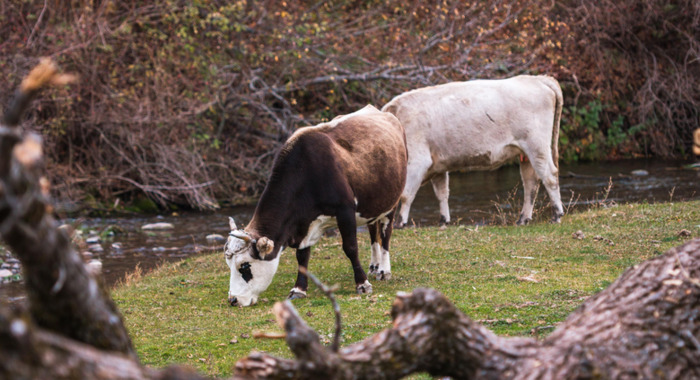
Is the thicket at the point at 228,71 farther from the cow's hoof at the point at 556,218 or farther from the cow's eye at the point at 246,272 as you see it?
the cow's eye at the point at 246,272

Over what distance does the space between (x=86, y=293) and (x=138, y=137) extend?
16.6m

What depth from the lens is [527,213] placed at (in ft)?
45.0

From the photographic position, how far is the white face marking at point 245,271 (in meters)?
8.20

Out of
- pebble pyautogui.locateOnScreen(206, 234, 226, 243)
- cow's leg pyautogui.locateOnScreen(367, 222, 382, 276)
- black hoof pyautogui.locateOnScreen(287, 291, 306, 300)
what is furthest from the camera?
pebble pyautogui.locateOnScreen(206, 234, 226, 243)

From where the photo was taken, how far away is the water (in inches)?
556

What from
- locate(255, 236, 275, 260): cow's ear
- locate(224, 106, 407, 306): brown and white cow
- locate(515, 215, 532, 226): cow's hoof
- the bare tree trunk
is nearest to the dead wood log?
the bare tree trunk

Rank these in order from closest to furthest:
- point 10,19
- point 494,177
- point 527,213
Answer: point 527,213 < point 10,19 < point 494,177

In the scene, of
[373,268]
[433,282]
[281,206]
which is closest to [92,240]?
[373,268]

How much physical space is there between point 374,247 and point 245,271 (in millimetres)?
2019

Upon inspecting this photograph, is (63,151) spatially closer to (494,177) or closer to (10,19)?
(10,19)

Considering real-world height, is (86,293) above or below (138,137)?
above

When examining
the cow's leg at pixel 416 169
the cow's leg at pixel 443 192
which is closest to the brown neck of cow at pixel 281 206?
the cow's leg at pixel 416 169

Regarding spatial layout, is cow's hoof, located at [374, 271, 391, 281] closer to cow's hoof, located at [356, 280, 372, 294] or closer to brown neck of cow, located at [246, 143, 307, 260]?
cow's hoof, located at [356, 280, 372, 294]

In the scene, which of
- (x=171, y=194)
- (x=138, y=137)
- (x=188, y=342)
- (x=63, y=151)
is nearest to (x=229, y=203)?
(x=171, y=194)
